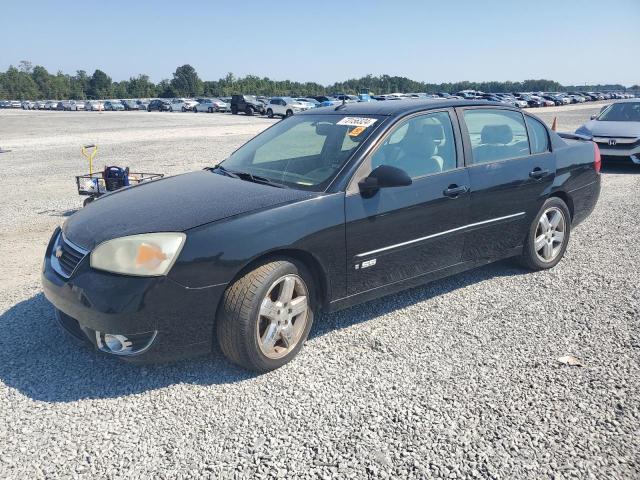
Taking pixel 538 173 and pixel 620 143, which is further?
pixel 620 143

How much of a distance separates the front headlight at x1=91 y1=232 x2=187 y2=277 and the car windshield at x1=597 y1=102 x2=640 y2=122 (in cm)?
1170

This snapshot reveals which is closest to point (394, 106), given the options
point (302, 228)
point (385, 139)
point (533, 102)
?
point (385, 139)

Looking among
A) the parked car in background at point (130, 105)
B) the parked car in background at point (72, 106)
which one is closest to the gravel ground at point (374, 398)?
the parked car in background at point (130, 105)

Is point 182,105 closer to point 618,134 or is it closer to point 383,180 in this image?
point 618,134

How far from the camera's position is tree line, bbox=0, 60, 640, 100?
113250 mm

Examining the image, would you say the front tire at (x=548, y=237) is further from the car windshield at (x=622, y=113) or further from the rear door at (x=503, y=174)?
the car windshield at (x=622, y=113)

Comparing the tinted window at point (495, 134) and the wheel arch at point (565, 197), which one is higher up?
the tinted window at point (495, 134)

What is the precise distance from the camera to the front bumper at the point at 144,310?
2.88 metres

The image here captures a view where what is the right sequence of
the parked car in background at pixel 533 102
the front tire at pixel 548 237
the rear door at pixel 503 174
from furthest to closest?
the parked car in background at pixel 533 102 → the front tire at pixel 548 237 → the rear door at pixel 503 174

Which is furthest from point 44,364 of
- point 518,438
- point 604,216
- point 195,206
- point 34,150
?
point 34,150

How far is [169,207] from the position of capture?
3.42 m

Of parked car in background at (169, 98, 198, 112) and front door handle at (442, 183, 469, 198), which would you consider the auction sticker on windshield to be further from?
parked car in background at (169, 98, 198, 112)

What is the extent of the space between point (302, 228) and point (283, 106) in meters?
37.8

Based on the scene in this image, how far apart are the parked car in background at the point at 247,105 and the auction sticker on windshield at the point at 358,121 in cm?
3980
